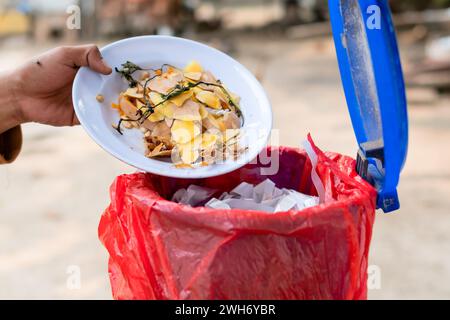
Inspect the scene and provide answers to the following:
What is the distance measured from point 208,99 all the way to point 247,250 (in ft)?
1.32

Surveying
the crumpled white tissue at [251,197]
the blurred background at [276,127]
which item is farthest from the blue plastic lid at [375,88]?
the blurred background at [276,127]

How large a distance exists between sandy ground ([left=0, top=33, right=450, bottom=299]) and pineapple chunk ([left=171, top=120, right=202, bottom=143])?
854 millimetres

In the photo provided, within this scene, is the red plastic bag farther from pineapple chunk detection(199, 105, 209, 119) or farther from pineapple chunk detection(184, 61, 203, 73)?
pineapple chunk detection(184, 61, 203, 73)

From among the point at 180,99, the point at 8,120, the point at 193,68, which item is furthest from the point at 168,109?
the point at 8,120

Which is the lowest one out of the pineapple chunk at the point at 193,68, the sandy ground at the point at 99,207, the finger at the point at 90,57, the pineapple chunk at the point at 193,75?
the sandy ground at the point at 99,207

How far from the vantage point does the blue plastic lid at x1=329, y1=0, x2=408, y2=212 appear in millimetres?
1002

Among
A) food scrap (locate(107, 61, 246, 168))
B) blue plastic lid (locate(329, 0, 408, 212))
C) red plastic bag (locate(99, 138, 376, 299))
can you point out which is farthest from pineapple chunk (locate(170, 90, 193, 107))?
blue plastic lid (locate(329, 0, 408, 212))

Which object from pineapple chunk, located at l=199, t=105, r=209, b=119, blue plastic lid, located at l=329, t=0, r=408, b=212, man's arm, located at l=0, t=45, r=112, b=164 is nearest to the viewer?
blue plastic lid, located at l=329, t=0, r=408, b=212

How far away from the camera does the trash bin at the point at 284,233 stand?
104 cm

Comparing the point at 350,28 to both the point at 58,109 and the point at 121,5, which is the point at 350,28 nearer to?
the point at 58,109

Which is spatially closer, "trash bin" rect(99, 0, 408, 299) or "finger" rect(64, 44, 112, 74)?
"trash bin" rect(99, 0, 408, 299)

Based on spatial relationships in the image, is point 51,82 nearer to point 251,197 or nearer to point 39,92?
point 39,92

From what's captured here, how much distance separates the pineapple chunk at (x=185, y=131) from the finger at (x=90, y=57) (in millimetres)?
235

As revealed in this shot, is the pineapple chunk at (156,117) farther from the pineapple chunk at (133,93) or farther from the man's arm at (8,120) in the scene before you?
the man's arm at (8,120)
